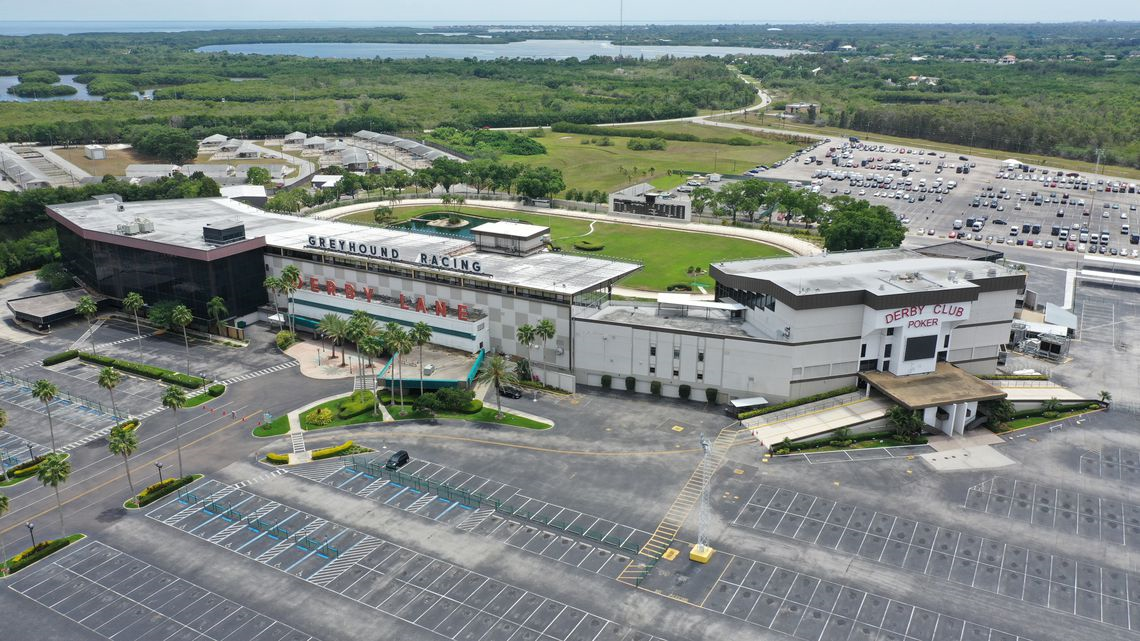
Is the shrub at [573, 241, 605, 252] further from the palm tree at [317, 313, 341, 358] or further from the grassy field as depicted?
the palm tree at [317, 313, 341, 358]

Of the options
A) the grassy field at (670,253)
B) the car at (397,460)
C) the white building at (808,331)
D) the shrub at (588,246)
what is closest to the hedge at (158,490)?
the car at (397,460)

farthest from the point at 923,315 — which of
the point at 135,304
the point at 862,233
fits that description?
the point at 135,304

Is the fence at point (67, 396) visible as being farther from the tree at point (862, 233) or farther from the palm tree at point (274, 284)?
the tree at point (862, 233)

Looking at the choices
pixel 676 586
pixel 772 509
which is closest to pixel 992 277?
pixel 772 509

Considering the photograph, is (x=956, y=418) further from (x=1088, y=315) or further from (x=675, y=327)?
(x=1088, y=315)

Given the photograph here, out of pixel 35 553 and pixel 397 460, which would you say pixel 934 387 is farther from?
pixel 35 553

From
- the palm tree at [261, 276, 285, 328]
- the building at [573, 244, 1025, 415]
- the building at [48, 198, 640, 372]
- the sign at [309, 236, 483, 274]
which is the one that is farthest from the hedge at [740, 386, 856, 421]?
the palm tree at [261, 276, 285, 328]
